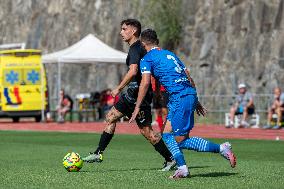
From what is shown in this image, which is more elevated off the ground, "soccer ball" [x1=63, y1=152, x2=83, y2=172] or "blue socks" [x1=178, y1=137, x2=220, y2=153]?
"blue socks" [x1=178, y1=137, x2=220, y2=153]

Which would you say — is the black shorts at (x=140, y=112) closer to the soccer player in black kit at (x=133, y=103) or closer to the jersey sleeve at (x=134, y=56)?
the soccer player in black kit at (x=133, y=103)

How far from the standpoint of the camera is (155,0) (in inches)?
1781

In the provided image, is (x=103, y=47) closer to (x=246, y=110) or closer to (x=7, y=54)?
(x=7, y=54)

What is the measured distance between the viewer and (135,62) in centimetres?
1386

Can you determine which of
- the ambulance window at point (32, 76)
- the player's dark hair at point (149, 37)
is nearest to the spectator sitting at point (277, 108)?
the ambulance window at point (32, 76)

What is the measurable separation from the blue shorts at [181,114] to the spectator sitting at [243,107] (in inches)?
801

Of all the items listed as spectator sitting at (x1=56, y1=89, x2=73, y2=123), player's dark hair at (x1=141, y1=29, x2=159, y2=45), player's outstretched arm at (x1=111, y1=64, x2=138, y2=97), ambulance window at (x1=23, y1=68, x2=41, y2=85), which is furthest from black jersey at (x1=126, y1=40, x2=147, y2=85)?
ambulance window at (x1=23, y1=68, x2=41, y2=85)

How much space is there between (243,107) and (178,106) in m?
20.6

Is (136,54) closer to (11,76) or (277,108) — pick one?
(277,108)

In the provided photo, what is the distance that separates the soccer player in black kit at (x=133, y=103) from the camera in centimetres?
1393

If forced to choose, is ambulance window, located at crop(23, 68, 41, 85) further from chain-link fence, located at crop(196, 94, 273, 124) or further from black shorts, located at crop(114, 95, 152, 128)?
black shorts, located at crop(114, 95, 152, 128)

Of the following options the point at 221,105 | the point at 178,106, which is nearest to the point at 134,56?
the point at 178,106

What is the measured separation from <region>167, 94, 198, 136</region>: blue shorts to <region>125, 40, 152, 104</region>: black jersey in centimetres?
168

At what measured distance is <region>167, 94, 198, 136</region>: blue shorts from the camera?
484 inches
